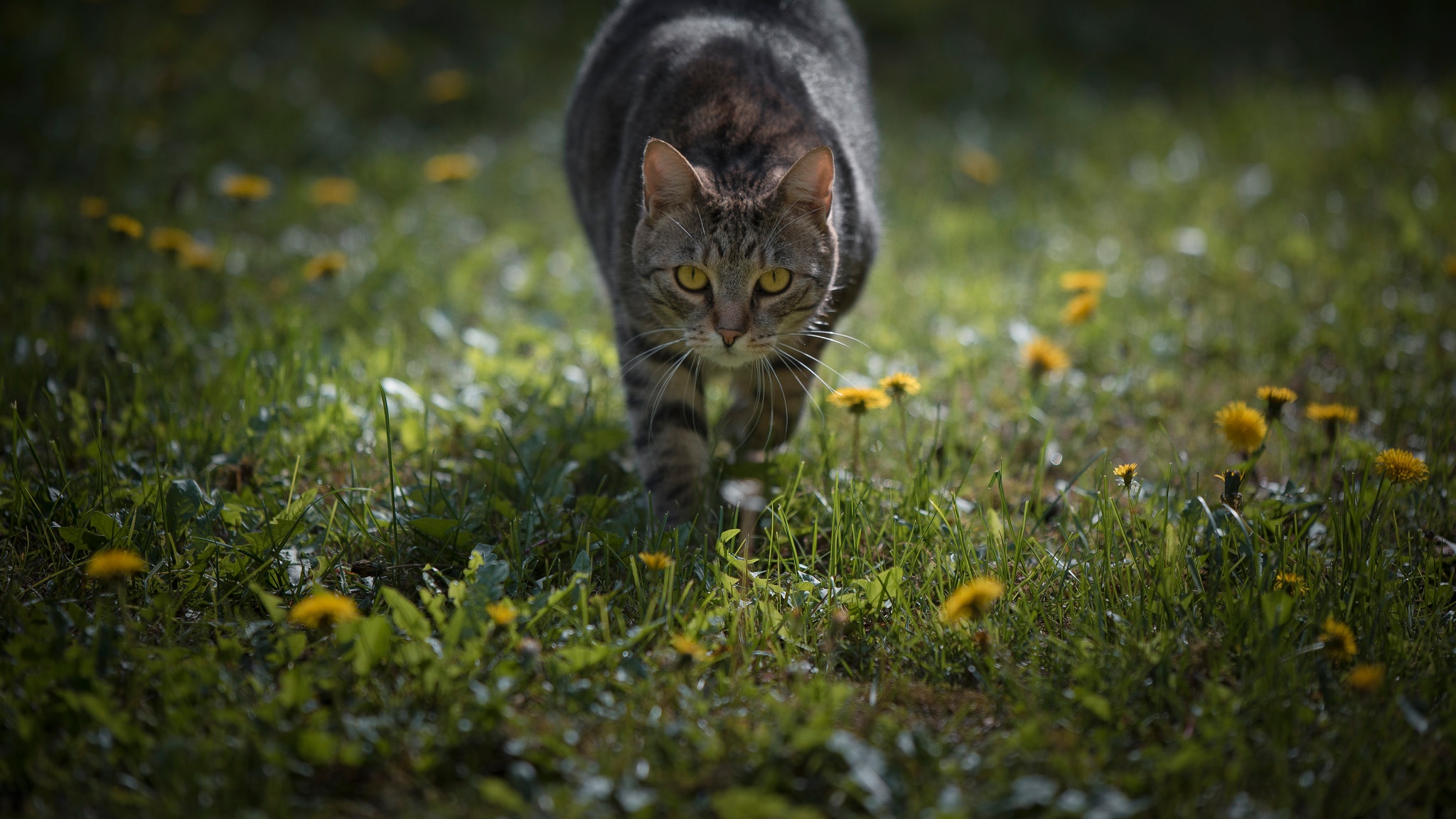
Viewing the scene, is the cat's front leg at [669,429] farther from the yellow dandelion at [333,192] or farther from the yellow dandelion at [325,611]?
the yellow dandelion at [333,192]

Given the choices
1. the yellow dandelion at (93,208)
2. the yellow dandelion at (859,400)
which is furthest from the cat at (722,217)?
the yellow dandelion at (93,208)

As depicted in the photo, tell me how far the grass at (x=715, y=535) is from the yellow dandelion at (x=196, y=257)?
0.22ft

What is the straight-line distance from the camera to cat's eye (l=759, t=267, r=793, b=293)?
199 centimetres

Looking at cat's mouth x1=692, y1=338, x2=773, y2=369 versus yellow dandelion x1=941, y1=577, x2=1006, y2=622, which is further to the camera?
cat's mouth x1=692, y1=338, x2=773, y2=369

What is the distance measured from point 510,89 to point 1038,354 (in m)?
3.75

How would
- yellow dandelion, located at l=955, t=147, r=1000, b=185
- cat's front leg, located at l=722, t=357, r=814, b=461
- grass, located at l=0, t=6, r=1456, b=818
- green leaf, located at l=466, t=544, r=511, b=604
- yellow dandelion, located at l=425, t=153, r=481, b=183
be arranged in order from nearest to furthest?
grass, located at l=0, t=6, r=1456, b=818 → green leaf, located at l=466, t=544, r=511, b=604 → cat's front leg, located at l=722, t=357, r=814, b=461 → yellow dandelion, located at l=425, t=153, r=481, b=183 → yellow dandelion, located at l=955, t=147, r=1000, b=185

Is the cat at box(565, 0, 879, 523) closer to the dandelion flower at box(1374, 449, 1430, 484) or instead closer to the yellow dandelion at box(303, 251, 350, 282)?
the yellow dandelion at box(303, 251, 350, 282)

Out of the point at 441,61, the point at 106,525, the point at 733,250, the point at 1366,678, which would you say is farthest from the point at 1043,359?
the point at 441,61

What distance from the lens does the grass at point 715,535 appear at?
1304 millimetres

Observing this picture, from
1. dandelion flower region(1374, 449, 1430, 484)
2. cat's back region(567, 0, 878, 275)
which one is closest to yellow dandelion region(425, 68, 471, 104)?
cat's back region(567, 0, 878, 275)

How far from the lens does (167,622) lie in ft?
→ 5.12

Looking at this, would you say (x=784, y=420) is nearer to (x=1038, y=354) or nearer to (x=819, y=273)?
(x=819, y=273)

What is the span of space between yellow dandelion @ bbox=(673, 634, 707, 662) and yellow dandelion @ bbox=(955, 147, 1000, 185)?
124 inches

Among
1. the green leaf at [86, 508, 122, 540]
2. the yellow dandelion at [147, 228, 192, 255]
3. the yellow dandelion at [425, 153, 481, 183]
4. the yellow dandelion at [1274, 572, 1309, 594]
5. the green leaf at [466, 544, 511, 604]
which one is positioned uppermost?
the yellow dandelion at [425, 153, 481, 183]
